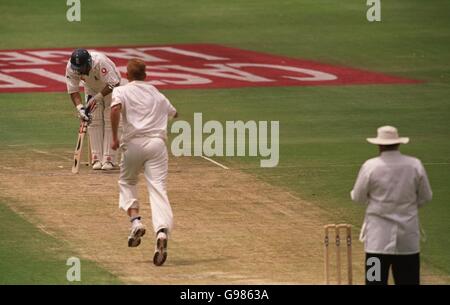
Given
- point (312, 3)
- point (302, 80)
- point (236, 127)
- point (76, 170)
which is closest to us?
point (76, 170)

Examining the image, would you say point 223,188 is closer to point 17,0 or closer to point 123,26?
point 123,26

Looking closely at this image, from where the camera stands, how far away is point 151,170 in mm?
16078

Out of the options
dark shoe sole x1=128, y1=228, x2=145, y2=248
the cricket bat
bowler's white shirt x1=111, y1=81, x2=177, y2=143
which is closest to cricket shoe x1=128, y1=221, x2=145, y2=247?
dark shoe sole x1=128, y1=228, x2=145, y2=248

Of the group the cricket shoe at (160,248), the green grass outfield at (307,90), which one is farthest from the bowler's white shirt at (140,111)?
the green grass outfield at (307,90)

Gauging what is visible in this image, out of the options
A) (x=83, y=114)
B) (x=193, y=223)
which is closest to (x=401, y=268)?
(x=193, y=223)

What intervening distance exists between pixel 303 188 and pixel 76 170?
128 inches

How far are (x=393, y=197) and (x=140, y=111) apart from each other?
12.3 ft

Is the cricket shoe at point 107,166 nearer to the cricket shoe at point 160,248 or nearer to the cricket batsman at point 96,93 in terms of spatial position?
the cricket batsman at point 96,93

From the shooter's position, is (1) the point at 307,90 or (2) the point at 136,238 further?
(1) the point at 307,90

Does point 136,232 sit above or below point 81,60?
below

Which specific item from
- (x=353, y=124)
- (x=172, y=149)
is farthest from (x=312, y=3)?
(x=172, y=149)

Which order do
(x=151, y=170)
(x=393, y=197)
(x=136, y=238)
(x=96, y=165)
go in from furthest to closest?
(x=96, y=165), (x=136, y=238), (x=151, y=170), (x=393, y=197)

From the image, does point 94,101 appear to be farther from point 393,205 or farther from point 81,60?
point 393,205

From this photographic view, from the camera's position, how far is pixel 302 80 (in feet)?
97.1
